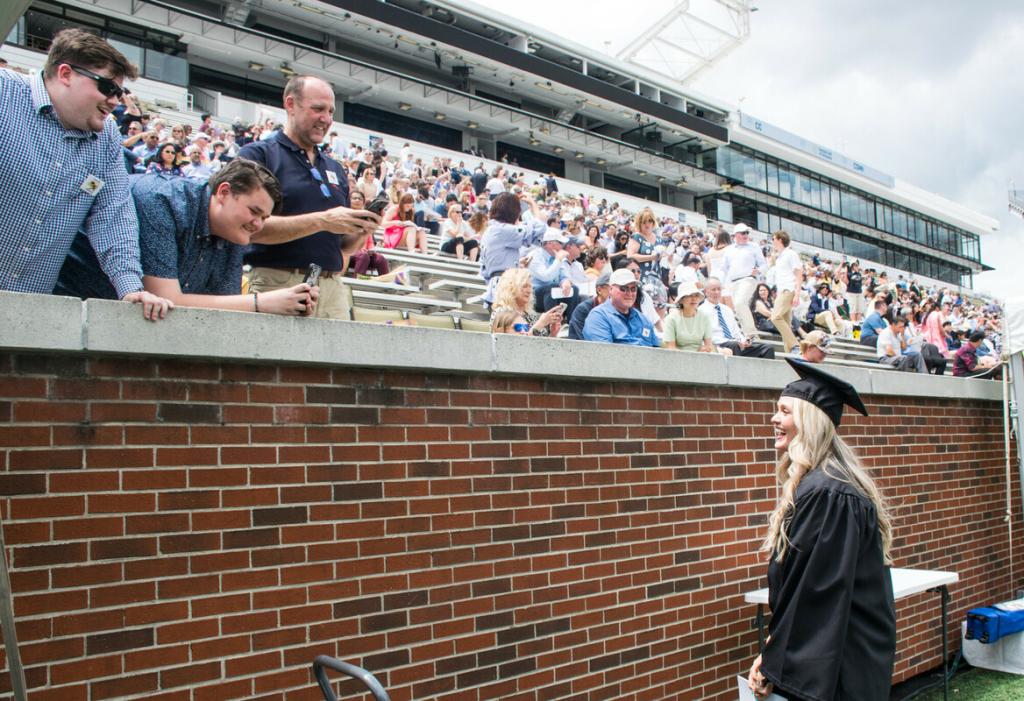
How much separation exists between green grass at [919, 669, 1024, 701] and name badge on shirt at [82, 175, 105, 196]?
6958 millimetres

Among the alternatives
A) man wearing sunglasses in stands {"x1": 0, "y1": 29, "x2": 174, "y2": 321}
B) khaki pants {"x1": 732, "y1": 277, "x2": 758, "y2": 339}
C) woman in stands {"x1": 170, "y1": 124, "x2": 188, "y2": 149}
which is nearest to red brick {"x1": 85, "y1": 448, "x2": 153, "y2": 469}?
man wearing sunglasses in stands {"x1": 0, "y1": 29, "x2": 174, "y2": 321}

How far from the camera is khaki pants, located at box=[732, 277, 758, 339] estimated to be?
39.3ft

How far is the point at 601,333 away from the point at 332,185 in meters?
2.55

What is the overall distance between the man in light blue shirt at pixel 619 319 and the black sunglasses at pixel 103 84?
382cm

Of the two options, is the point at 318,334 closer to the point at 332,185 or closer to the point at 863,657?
the point at 332,185

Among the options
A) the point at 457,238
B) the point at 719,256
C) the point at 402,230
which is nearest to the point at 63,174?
the point at 402,230

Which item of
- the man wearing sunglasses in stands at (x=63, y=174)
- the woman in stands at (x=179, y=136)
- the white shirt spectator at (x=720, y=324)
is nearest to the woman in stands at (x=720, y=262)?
the white shirt spectator at (x=720, y=324)

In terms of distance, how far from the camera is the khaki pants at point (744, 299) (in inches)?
471

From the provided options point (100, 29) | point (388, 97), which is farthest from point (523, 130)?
point (100, 29)

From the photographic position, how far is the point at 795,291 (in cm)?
1245

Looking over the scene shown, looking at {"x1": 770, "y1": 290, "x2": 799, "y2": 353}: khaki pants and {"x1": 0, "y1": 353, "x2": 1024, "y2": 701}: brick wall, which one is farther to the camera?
{"x1": 770, "y1": 290, "x2": 799, "y2": 353}: khaki pants

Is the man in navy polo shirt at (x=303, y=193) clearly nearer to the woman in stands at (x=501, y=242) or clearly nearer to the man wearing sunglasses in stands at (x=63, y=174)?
the man wearing sunglasses in stands at (x=63, y=174)

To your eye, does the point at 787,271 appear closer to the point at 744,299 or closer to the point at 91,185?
the point at 744,299

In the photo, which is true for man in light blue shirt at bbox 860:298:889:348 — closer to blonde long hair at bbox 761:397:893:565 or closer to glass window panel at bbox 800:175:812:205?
blonde long hair at bbox 761:397:893:565
